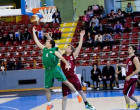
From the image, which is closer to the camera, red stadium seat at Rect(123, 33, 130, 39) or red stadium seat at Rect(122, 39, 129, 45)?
red stadium seat at Rect(122, 39, 129, 45)

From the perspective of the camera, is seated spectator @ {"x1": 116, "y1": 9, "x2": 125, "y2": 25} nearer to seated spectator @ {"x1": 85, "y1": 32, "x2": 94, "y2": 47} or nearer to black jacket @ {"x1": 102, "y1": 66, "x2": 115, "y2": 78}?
seated spectator @ {"x1": 85, "y1": 32, "x2": 94, "y2": 47}

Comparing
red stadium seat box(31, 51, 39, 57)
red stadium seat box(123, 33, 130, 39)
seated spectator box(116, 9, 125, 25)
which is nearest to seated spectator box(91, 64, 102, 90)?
red stadium seat box(123, 33, 130, 39)

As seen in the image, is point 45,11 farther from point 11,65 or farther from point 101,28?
point 101,28

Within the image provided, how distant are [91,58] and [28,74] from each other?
4.06 meters

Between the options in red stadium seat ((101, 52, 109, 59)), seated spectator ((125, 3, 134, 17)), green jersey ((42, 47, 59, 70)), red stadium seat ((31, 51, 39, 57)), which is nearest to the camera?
green jersey ((42, 47, 59, 70))

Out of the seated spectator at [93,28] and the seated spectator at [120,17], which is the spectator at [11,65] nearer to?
the seated spectator at [93,28]

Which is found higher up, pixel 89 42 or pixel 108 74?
pixel 89 42

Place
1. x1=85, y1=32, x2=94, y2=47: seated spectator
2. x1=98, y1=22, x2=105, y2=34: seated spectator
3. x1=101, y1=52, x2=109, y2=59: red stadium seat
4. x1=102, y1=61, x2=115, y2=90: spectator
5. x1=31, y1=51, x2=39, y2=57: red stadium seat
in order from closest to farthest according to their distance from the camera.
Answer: x1=102, y1=61, x2=115, y2=90: spectator
x1=101, y1=52, x2=109, y2=59: red stadium seat
x1=85, y1=32, x2=94, y2=47: seated spectator
x1=98, y1=22, x2=105, y2=34: seated spectator
x1=31, y1=51, x2=39, y2=57: red stadium seat

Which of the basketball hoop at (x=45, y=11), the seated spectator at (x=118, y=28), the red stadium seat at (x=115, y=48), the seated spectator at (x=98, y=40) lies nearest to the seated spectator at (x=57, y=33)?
the seated spectator at (x=98, y=40)

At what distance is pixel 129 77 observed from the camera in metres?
9.43

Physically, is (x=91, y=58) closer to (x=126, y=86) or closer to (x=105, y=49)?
(x=105, y=49)

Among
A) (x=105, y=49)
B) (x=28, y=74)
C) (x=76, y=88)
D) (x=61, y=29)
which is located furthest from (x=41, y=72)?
(x=76, y=88)

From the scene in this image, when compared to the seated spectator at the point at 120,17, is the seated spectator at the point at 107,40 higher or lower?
lower

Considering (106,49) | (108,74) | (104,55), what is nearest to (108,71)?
(108,74)
